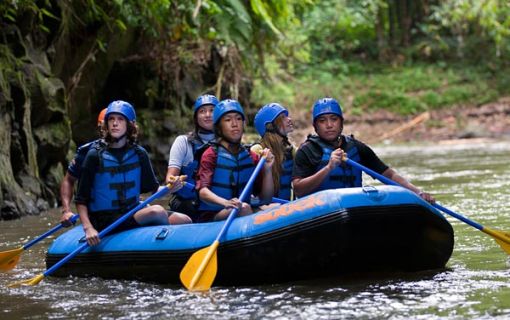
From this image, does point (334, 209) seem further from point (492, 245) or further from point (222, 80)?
point (222, 80)

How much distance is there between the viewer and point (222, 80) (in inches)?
580

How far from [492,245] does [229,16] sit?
6823 mm

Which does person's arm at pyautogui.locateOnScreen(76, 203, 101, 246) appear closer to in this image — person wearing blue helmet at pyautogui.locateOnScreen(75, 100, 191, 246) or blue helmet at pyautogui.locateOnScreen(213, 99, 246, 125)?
person wearing blue helmet at pyautogui.locateOnScreen(75, 100, 191, 246)

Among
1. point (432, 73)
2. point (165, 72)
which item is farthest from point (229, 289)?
point (432, 73)

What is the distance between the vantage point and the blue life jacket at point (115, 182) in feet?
19.3

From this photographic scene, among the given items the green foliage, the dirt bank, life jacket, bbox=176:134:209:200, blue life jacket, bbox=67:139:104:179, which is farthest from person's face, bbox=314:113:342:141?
the green foliage

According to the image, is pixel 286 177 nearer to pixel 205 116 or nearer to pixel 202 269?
pixel 205 116

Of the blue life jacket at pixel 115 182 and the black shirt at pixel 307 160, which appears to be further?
the blue life jacket at pixel 115 182

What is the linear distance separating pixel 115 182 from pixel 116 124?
0.38m

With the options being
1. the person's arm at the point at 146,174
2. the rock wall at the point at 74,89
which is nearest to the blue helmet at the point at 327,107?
the person's arm at the point at 146,174

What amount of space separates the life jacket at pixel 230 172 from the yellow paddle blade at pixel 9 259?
150cm

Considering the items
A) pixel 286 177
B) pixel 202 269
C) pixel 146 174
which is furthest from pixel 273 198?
pixel 202 269

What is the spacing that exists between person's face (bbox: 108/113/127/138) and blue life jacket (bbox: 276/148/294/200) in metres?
1.20

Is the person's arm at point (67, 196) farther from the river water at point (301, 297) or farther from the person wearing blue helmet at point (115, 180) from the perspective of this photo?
the river water at point (301, 297)
